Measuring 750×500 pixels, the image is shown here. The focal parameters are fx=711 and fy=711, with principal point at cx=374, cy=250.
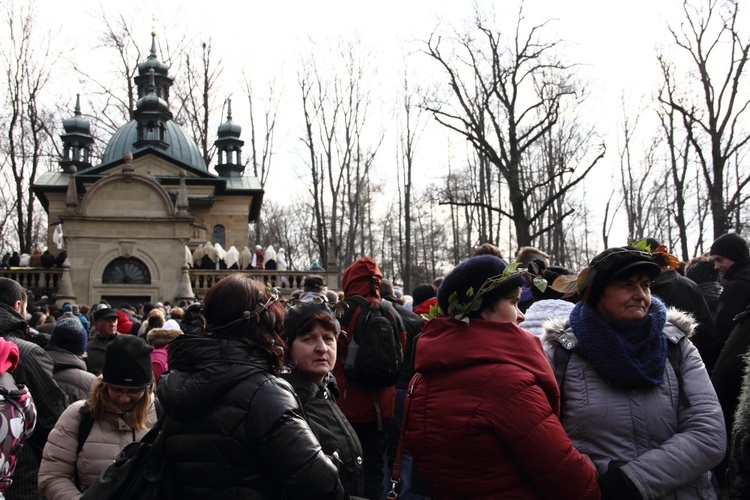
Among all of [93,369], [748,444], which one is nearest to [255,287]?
[748,444]

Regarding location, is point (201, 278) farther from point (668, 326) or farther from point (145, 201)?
point (668, 326)

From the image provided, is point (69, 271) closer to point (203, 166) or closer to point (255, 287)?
point (203, 166)

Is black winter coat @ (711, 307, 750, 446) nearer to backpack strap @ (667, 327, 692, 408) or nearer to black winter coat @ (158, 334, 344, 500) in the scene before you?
backpack strap @ (667, 327, 692, 408)

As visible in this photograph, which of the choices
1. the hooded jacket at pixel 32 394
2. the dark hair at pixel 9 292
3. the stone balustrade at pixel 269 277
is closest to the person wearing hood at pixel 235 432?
the hooded jacket at pixel 32 394

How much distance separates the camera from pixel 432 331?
10.7 ft

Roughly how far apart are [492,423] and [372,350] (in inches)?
111

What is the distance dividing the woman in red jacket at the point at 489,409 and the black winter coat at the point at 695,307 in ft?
9.48

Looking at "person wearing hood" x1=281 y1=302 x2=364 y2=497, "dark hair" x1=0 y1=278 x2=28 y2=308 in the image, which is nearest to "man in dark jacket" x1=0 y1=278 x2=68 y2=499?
"dark hair" x1=0 y1=278 x2=28 y2=308

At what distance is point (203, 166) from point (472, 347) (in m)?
42.5

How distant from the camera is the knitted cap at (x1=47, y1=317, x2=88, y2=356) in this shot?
5.54 m

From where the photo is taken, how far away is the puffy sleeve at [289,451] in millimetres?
2717

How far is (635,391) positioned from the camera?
3158 mm

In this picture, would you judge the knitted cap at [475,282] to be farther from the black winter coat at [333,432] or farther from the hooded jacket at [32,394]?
the hooded jacket at [32,394]

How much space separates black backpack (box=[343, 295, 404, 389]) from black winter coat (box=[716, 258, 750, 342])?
252cm
